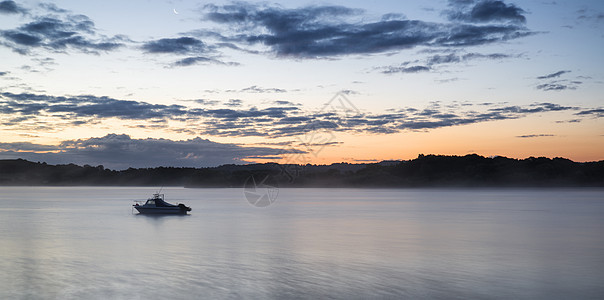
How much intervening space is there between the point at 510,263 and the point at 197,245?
20.7 metres

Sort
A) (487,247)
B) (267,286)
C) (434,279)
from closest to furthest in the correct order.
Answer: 1. (267,286)
2. (434,279)
3. (487,247)

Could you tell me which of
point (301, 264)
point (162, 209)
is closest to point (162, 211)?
point (162, 209)

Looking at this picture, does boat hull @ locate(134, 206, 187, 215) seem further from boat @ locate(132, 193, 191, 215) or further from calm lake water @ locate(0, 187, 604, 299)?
calm lake water @ locate(0, 187, 604, 299)

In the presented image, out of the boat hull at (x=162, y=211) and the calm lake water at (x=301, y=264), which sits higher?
the boat hull at (x=162, y=211)

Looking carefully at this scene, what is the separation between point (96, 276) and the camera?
24.1 meters

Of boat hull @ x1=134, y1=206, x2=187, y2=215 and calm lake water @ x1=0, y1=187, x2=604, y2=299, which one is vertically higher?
boat hull @ x1=134, y1=206, x2=187, y2=215

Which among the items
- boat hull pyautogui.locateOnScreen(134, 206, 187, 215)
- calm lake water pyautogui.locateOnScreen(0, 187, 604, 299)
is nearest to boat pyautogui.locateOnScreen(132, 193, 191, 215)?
boat hull pyautogui.locateOnScreen(134, 206, 187, 215)

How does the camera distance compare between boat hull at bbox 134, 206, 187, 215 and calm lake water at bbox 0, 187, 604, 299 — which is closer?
calm lake water at bbox 0, 187, 604, 299

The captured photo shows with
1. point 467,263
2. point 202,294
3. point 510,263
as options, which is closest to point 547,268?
point 510,263

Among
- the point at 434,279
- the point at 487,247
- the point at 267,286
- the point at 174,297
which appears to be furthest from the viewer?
the point at 487,247

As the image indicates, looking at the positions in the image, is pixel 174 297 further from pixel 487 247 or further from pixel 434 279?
pixel 487 247

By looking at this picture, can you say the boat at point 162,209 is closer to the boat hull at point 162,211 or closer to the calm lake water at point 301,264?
the boat hull at point 162,211

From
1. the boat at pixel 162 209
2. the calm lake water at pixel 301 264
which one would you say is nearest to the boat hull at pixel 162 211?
the boat at pixel 162 209

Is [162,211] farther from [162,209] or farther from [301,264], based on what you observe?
[301,264]
